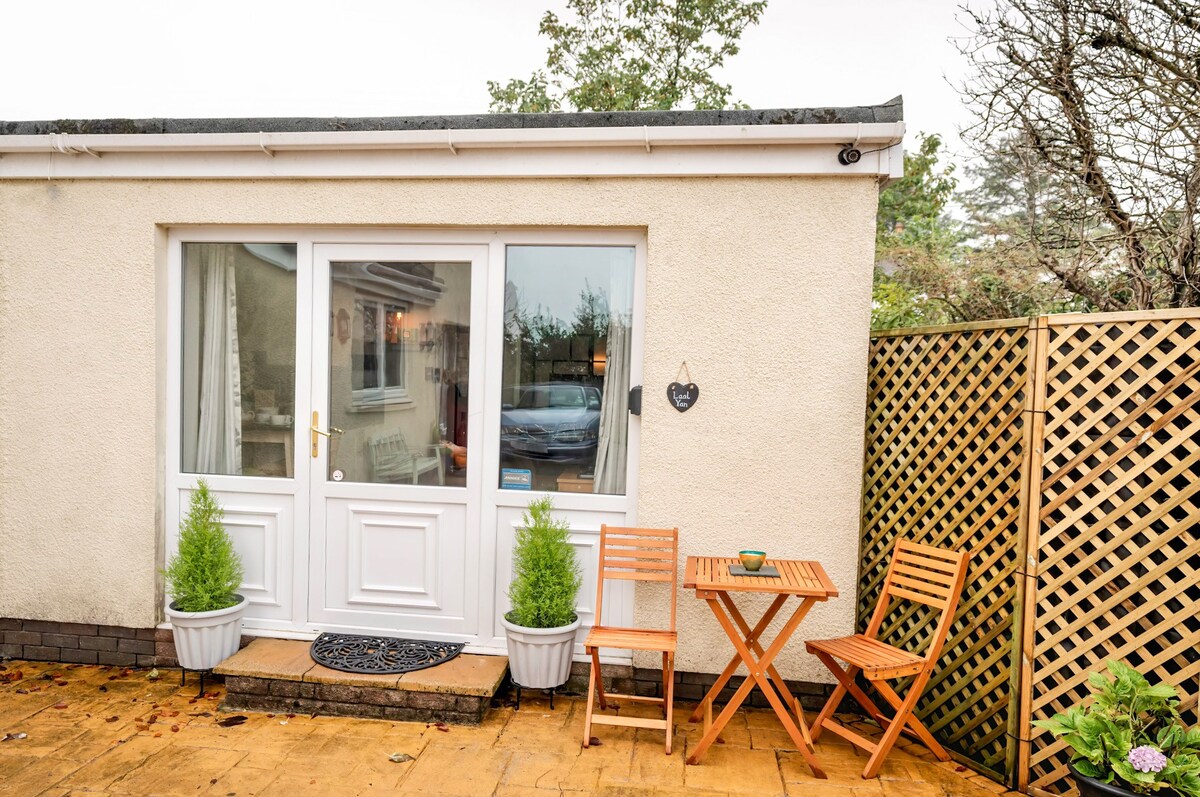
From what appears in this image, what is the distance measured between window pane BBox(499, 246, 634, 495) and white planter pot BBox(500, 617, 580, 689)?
2.74ft

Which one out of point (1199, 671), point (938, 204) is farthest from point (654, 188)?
point (938, 204)

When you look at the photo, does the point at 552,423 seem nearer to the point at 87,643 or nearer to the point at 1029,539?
the point at 1029,539

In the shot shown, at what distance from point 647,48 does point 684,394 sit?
13480mm

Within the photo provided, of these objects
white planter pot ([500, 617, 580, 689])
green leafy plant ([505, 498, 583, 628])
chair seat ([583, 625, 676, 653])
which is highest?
green leafy plant ([505, 498, 583, 628])

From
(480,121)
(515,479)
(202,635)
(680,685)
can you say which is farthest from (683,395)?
(202,635)

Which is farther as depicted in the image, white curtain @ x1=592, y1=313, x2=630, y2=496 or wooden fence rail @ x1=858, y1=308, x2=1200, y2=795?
white curtain @ x1=592, y1=313, x2=630, y2=496

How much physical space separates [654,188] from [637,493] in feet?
5.70

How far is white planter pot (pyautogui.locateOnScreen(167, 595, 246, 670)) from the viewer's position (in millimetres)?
4051

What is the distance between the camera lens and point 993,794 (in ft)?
10.5

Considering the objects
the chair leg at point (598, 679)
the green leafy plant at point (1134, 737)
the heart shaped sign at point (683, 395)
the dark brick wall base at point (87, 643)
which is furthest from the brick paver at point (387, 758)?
the heart shaped sign at point (683, 395)

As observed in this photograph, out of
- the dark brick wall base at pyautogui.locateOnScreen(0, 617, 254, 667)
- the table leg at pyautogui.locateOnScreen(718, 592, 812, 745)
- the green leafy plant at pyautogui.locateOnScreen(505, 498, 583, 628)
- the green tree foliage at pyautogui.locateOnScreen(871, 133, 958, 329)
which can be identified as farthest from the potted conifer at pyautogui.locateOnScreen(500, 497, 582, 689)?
the green tree foliage at pyautogui.locateOnScreen(871, 133, 958, 329)

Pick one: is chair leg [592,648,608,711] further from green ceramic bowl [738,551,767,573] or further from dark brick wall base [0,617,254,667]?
dark brick wall base [0,617,254,667]

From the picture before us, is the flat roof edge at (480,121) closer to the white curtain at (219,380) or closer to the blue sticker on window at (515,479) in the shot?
the white curtain at (219,380)

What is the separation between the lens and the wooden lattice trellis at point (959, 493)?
3.33m
